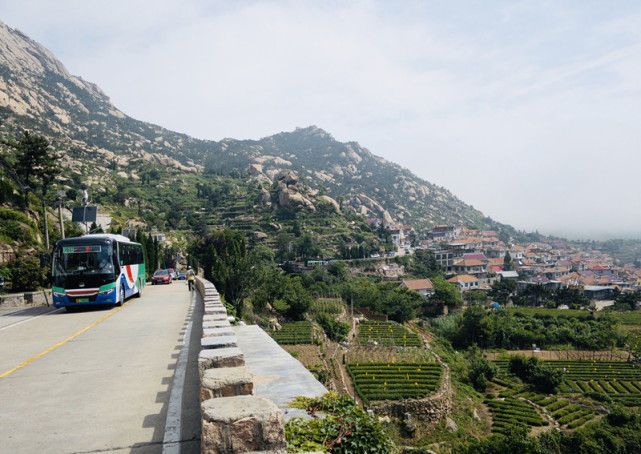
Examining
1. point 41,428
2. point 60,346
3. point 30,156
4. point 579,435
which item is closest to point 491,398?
point 579,435

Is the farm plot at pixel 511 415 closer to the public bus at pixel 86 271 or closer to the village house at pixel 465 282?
the public bus at pixel 86 271

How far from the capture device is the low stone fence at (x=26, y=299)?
704 inches

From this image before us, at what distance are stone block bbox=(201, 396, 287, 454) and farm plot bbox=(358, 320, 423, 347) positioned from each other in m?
44.7

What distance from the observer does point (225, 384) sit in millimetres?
3740

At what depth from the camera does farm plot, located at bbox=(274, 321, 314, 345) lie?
132 ft

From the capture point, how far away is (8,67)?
141625mm

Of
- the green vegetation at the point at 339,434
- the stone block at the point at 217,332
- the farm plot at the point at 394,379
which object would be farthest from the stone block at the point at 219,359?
the farm plot at the point at 394,379

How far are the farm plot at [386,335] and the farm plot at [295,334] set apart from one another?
7267 millimetres

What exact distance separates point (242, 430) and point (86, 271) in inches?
597

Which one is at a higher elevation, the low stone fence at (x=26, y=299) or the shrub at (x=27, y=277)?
the shrub at (x=27, y=277)

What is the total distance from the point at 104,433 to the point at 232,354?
1.69 m

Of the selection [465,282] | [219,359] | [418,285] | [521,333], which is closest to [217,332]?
[219,359]

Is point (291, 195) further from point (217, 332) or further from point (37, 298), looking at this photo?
point (217, 332)

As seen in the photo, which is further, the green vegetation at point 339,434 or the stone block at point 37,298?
the stone block at point 37,298
